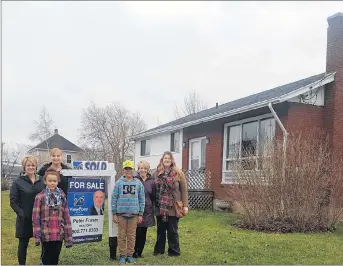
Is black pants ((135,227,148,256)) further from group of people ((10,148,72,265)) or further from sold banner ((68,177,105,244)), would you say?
group of people ((10,148,72,265))

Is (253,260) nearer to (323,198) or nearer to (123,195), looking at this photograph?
(123,195)

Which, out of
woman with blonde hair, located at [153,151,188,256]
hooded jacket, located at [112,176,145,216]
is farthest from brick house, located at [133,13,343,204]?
hooded jacket, located at [112,176,145,216]

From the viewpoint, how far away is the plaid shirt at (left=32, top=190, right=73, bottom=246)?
555 cm

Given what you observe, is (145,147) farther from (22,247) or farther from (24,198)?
(24,198)

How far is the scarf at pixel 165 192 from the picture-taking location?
6957 millimetres

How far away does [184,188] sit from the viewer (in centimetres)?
706

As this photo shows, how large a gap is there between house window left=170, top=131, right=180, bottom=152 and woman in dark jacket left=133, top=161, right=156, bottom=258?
15.0 m

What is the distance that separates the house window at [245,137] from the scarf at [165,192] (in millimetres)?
5824

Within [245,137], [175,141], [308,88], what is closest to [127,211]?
[308,88]

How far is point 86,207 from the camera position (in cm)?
670

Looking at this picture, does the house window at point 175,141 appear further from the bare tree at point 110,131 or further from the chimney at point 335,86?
the bare tree at point 110,131

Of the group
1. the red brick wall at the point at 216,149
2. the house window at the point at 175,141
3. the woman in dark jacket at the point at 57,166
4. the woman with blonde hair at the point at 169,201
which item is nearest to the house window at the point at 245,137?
the red brick wall at the point at 216,149

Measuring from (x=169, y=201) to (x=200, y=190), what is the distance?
10.4m

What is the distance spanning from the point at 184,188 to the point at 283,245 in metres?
2.55
